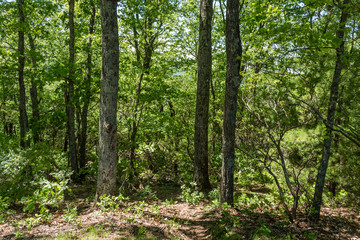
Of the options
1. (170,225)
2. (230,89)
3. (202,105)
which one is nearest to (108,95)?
(230,89)

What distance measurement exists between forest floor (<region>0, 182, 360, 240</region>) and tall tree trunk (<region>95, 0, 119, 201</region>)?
745 millimetres

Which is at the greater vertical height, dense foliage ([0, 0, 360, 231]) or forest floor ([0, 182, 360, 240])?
dense foliage ([0, 0, 360, 231])

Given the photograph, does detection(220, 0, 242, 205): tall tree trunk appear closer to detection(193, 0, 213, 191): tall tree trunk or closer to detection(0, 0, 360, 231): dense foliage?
detection(0, 0, 360, 231): dense foliage

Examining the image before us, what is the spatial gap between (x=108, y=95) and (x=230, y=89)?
275 centimetres

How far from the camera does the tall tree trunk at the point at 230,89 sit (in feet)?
15.7

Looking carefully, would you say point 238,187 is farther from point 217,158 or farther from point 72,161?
point 72,161

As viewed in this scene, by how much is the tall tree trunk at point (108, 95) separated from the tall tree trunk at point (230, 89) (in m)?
2.51

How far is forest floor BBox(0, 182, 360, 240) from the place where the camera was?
4.04 metres

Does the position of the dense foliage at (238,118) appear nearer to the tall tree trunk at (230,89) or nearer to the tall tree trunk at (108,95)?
the tall tree trunk at (230,89)

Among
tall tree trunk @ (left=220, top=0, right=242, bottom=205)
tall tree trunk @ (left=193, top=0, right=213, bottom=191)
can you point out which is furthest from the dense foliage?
tall tree trunk @ (left=193, top=0, right=213, bottom=191)

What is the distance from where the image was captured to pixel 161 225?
4633 mm

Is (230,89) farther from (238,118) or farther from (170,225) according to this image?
(238,118)

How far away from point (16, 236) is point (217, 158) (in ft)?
19.7

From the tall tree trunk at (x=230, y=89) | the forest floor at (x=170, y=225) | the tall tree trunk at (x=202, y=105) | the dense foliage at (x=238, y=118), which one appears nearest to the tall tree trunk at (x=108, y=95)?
the forest floor at (x=170, y=225)
